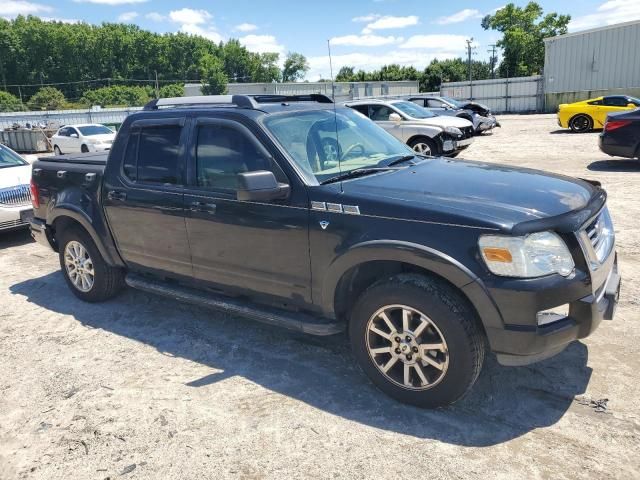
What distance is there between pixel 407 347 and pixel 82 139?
22091mm

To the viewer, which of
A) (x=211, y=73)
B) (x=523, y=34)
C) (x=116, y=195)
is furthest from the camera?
(x=211, y=73)

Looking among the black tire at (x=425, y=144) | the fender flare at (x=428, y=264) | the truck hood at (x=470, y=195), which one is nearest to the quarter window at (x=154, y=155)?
the truck hood at (x=470, y=195)

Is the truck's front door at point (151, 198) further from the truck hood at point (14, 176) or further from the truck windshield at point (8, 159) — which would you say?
the truck windshield at point (8, 159)

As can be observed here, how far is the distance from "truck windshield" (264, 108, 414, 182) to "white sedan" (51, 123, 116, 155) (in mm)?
19490

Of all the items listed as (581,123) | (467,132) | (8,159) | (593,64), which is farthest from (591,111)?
(8,159)

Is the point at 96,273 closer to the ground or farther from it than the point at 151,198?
closer to the ground

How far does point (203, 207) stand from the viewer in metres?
4.04

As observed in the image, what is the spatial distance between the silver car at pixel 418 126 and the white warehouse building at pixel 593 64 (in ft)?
84.9

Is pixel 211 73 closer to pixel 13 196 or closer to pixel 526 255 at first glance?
pixel 13 196

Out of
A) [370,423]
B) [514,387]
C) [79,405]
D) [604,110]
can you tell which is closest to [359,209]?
[370,423]

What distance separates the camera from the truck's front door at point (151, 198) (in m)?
4.29

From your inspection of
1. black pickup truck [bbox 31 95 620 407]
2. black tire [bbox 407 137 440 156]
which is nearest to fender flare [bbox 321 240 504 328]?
black pickup truck [bbox 31 95 620 407]

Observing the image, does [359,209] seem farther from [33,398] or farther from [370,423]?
[33,398]

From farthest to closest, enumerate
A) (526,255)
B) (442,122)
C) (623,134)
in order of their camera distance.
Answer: (442,122)
(623,134)
(526,255)
